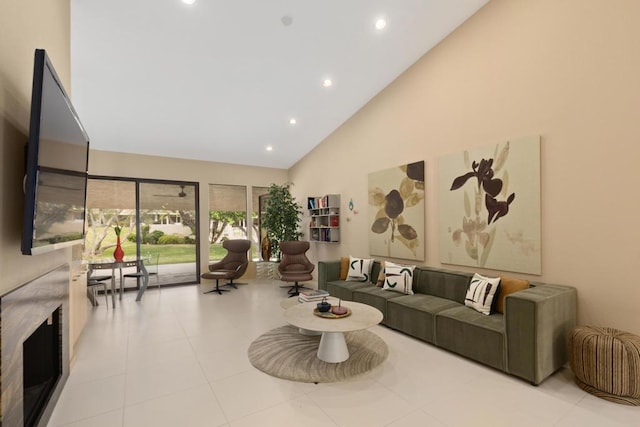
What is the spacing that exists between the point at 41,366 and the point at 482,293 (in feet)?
13.2

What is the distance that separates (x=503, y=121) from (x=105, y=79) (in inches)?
198

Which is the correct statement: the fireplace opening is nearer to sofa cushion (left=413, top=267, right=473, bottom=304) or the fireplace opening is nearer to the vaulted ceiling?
the vaulted ceiling

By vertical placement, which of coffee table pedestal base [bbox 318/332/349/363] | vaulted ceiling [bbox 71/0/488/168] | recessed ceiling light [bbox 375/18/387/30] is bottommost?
coffee table pedestal base [bbox 318/332/349/363]

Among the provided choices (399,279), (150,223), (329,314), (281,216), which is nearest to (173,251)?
(150,223)

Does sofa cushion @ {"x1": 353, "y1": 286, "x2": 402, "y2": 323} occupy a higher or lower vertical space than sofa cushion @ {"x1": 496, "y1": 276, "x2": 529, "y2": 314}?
lower

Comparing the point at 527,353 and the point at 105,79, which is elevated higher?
the point at 105,79

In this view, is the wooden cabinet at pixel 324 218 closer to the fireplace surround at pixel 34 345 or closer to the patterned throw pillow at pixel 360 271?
the patterned throw pillow at pixel 360 271

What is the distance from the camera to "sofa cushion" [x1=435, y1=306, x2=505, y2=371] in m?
2.77

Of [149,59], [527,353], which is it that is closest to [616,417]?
[527,353]

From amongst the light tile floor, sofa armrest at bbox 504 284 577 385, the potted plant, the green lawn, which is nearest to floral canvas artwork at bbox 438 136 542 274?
sofa armrest at bbox 504 284 577 385

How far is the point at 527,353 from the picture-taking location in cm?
254

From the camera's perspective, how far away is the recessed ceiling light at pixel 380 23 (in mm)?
3487

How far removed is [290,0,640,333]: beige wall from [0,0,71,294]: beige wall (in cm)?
418

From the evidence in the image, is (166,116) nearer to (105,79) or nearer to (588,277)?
(105,79)
